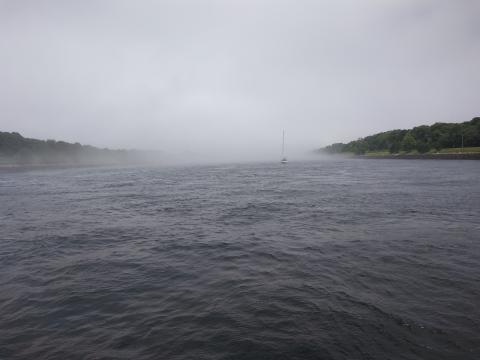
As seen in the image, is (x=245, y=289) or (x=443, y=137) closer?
(x=245, y=289)

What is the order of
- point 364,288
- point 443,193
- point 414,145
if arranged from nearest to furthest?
1. point 364,288
2. point 443,193
3. point 414,145

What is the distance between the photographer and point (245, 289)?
36.5ft

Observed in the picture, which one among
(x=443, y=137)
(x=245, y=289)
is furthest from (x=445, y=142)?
(x=245, y=289)

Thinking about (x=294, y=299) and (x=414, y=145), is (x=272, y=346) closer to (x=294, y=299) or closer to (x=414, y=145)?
(x=294, y=299)

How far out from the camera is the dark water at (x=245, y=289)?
7.90 metres

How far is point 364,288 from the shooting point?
10.8 meters

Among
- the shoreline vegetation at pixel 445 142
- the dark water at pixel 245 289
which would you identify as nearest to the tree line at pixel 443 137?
the shoreline vegetation at pixel 445 142

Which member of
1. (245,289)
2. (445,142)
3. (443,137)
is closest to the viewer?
(245,289)

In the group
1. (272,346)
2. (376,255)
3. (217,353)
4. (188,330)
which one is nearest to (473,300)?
(376,255)

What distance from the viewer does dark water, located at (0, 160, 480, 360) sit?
25.9 ft

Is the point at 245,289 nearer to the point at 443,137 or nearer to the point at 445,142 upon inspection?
the point at 443,137

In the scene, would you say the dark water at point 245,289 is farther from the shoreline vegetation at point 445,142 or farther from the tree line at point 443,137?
the tree line at point 443,137

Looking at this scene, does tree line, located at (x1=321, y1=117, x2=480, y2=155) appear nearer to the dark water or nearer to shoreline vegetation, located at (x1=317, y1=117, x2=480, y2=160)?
shoreline vegetation, located at (x1=317, y1=117, x2=480, y2=160)

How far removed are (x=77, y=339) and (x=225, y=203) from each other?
23.2m
